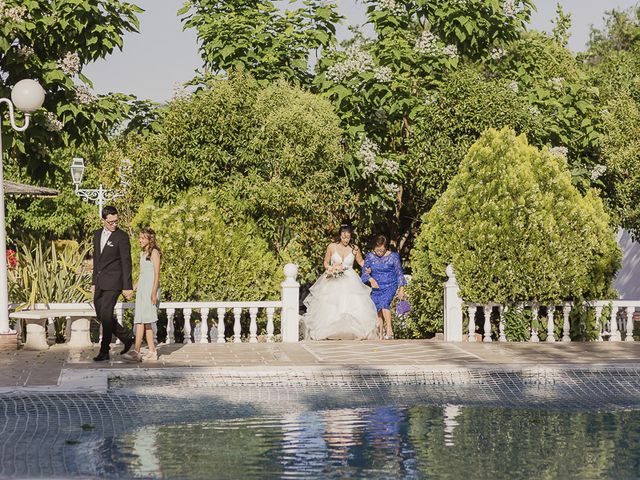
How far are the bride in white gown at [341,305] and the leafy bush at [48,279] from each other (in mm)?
3392

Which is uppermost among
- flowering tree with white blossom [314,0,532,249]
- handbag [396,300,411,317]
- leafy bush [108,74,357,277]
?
flowering tree with white blossom [314,0,532,249]

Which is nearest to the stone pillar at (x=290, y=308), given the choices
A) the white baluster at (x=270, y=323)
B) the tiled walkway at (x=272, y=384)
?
the white baluster at (x=270, y=323)

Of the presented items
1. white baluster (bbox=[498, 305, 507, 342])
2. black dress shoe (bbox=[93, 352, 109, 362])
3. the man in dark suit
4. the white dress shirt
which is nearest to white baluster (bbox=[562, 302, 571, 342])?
white baluster (bbox=[498, 305, 507, 342])

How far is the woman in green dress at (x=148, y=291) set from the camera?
45.5 feet

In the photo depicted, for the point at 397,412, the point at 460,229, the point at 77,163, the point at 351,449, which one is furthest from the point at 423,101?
the point at 351,449

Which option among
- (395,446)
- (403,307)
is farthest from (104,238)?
(403,307)

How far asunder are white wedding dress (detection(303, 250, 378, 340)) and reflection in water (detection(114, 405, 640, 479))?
554 cm

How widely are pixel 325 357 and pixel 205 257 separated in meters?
4.00

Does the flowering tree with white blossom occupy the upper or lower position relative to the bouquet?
upper

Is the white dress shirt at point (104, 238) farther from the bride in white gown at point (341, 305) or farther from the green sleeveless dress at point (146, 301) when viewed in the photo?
the bride in white gown at point (341, 305)

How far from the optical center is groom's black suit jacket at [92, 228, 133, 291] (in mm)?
13828

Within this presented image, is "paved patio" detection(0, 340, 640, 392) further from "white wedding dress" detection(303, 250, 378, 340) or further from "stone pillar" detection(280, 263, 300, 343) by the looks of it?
"white wedding dress" detection(303, 250, 378, 340)

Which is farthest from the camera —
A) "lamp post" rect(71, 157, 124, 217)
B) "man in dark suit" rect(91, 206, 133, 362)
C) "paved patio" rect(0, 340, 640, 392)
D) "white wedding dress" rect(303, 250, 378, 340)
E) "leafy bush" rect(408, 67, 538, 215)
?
"lamp post" rect(71, 157, 124, 217)

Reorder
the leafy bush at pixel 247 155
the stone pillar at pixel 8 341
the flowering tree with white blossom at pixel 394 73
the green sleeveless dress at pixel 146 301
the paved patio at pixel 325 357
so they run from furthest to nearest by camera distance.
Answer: the flowering tree with white blossom at pixel 394 73, the leafy bush at pixel 247 155, the stone pillar at pixel 8 341, the green sleeveless dress at pixel 146 301, the paved patio at pixel 325 357
